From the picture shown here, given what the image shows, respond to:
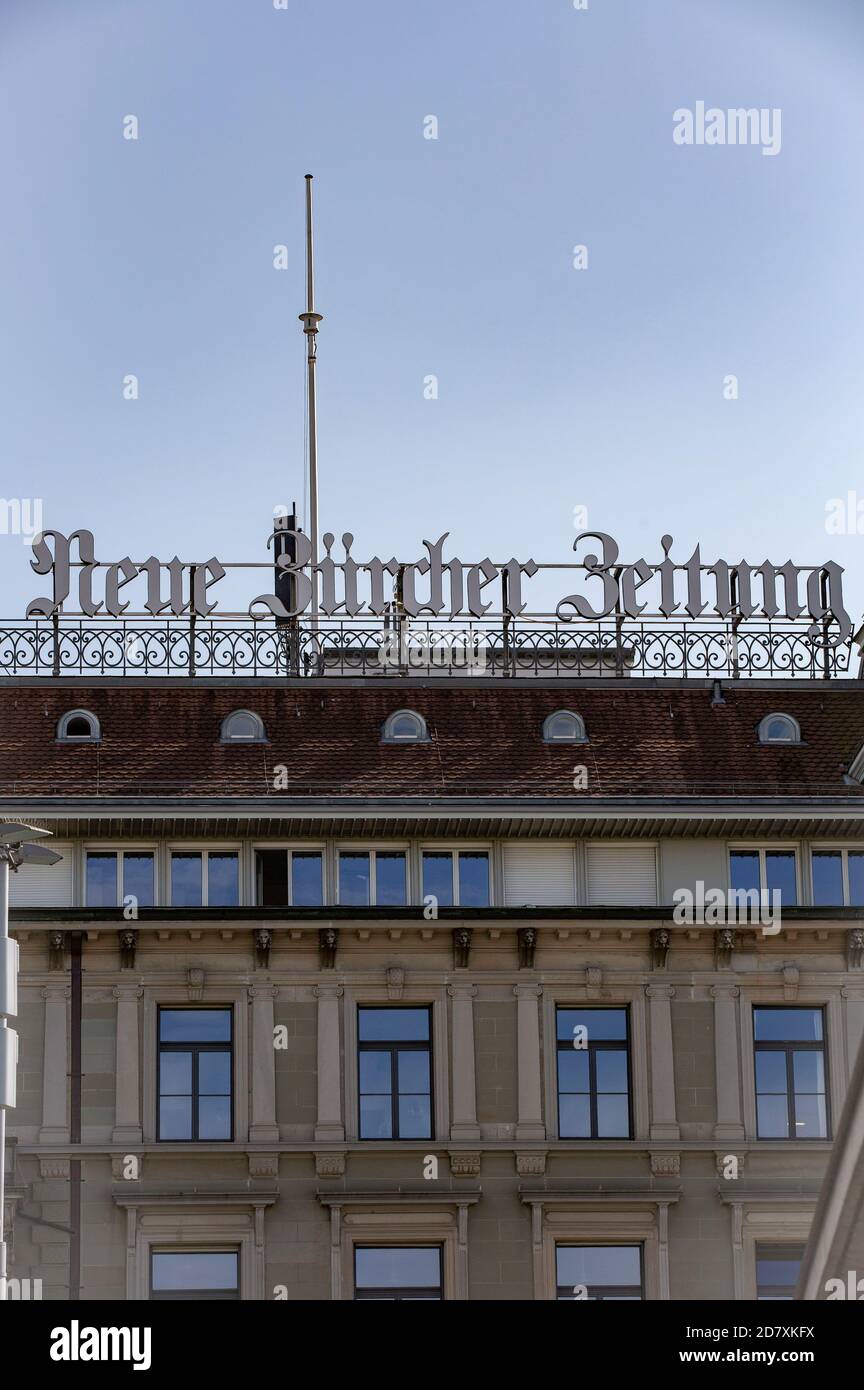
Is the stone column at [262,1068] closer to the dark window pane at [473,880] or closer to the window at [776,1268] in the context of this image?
the dark window pane at [473,880]

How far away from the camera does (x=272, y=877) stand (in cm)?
3353

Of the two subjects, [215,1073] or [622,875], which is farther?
[622,875]

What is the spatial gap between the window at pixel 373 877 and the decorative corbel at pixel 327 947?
1.77 ft

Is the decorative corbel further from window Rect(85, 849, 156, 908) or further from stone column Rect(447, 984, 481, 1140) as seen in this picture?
window Rect(85, 849, 156, 908)

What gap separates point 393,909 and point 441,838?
1.44 m

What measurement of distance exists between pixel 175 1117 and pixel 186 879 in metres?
3.41

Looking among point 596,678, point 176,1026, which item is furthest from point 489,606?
point 176,1026

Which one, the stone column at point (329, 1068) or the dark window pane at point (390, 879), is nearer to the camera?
the stone column at point (329, 1068)

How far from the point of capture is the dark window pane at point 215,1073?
32.7 m

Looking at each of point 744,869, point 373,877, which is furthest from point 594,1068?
point 373,877

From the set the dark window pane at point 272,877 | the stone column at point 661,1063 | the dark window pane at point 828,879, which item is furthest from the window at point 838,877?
the dark window pane at point 272,877

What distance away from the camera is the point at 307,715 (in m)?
36.3

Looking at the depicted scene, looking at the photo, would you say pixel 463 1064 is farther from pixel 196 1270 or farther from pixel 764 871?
pixel 764 871

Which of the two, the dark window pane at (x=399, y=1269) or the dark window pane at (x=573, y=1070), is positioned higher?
the dark window pane at (x=573, y=1070)
